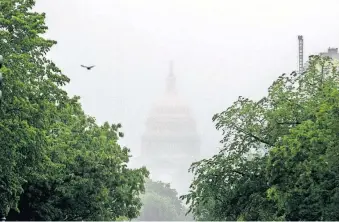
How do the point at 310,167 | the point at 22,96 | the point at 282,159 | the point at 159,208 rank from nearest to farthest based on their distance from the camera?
the point at 310,167, the point at 282,159, the point at 22,96, the point at 159,208

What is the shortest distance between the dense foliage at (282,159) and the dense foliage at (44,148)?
6492 mm

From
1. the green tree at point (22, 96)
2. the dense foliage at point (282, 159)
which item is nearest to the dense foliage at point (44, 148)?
the green tree at point (22, 96)

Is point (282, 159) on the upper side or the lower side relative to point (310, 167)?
upper

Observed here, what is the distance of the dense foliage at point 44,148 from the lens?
97.5 ft

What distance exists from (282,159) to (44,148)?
30.2ft

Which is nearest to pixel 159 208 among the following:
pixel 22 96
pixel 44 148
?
pixel 44 148

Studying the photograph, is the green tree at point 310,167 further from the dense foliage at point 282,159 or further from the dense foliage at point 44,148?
the dense foliage at point 44,148

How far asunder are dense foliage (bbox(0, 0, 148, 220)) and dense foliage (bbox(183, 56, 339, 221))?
649 centimetres

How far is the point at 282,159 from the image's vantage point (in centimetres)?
2895

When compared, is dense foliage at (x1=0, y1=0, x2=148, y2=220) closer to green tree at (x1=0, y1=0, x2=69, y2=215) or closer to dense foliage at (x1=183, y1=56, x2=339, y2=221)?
green tree at (x1=0, y1=0, x2=69, y2=215)

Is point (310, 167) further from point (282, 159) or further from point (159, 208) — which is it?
point (159, 208)

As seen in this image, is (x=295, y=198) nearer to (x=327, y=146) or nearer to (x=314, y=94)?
(x=327, y=146)

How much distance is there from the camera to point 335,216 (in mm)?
25781

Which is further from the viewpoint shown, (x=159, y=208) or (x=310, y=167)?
(x=159, y=208)
